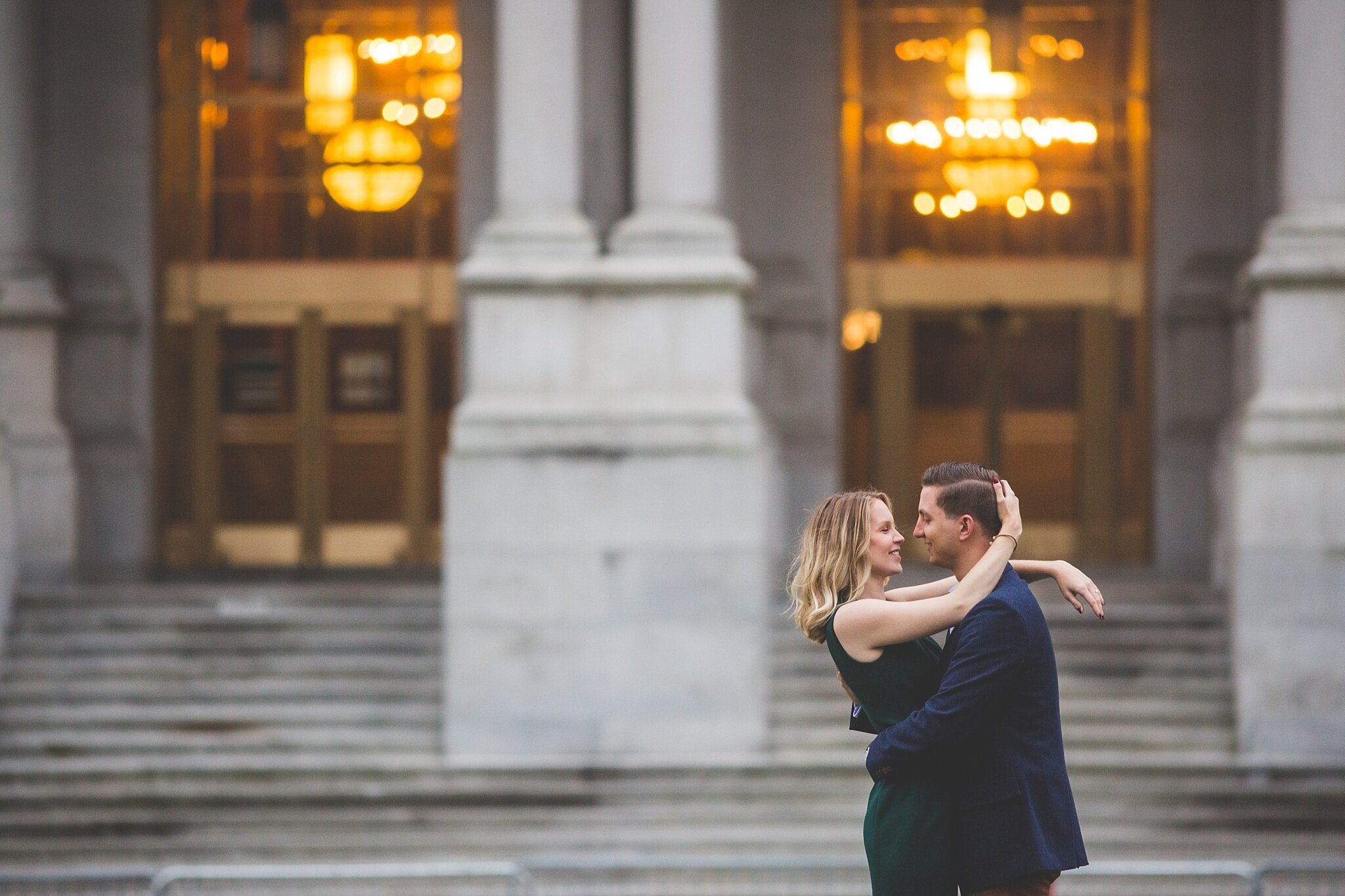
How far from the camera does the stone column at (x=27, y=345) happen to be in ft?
48.5

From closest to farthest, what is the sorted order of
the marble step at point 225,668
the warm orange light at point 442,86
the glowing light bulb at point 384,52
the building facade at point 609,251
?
the marble step at point 225,668
the building facade at point 609,251
the warm orange light at point 442,86
the glowing light bulb at point 384,52

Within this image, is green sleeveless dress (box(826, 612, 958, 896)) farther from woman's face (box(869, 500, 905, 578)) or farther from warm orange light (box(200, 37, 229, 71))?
warm orange light (box(200, 37, 229, 71))

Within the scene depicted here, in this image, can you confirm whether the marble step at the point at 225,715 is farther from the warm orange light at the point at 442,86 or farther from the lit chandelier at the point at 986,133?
the lit chandelier at the point at 986,133

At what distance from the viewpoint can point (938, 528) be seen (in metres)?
4.45

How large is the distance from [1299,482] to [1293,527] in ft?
1.02

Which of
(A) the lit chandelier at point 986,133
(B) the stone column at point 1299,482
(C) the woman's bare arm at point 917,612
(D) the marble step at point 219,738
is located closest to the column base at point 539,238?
(D) the marble step at point 219,738

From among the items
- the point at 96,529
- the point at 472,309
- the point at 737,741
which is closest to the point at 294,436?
the point at 96,529

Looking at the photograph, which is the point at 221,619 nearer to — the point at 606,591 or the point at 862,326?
the point at 606,591

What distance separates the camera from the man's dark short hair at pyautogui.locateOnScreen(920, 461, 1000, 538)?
4.42m

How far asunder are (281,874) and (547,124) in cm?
645

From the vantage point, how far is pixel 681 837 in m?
11.3

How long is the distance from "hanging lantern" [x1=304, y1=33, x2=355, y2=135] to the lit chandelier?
17.7 ft

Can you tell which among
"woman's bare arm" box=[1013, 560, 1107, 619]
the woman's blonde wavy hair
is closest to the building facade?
"woman's bare arm" box=[1013, 560, 1107, 619]

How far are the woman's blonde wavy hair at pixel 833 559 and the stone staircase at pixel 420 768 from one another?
6767mm
